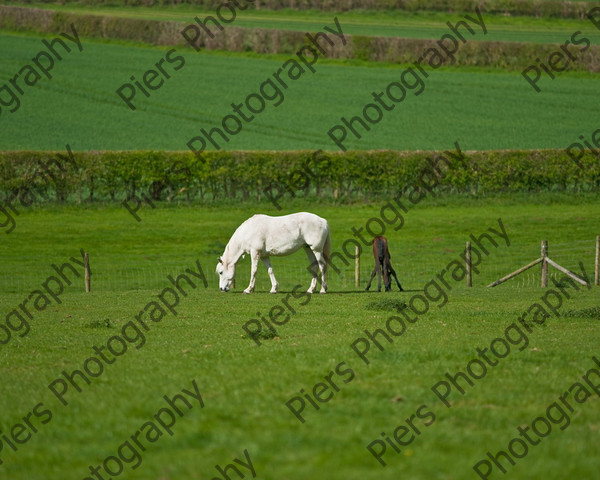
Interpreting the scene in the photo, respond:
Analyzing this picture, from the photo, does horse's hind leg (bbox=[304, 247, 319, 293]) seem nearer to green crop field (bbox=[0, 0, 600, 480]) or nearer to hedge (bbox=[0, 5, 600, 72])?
green crop field (bbox=[0, 0, 600, 480])

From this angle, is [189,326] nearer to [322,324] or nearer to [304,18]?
[322,324]

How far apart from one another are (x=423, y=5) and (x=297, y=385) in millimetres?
73192

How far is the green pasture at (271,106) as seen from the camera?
2127 inches

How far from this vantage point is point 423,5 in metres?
80.9

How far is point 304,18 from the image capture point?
7838 cm

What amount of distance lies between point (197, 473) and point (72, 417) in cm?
286

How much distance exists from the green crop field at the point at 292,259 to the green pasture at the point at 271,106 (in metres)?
0.28

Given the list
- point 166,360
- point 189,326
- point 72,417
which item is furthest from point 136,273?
point 72,417

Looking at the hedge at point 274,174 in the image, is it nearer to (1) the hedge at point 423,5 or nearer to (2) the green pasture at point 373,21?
(2) the green pasture at point 373,21

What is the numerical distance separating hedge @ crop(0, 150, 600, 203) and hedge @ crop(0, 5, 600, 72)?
74.7 feet

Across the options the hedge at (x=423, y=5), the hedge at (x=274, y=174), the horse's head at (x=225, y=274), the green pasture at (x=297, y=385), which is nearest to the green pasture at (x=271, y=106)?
the hedge at (x=274, y=174)

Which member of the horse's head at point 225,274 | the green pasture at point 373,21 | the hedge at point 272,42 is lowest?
the horse's head at point 225,274

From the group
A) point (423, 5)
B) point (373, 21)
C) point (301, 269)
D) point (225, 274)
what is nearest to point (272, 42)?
point (373, 21)

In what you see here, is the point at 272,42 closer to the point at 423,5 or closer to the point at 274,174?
the point at 423,5
